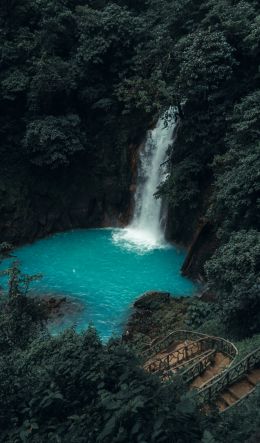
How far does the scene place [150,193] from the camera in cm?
2458

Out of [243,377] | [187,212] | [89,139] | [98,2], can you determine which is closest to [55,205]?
[89,139]

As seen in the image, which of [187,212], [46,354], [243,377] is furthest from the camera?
[187,212]

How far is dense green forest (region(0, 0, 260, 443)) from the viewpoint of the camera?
634 cm

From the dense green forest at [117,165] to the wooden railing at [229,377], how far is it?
40.8 inches

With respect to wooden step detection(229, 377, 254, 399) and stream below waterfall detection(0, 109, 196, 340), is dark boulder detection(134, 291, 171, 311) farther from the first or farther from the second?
wooden step detection(229, 377, 254, 399)

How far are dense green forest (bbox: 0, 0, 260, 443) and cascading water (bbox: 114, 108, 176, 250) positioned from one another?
0.75 metres

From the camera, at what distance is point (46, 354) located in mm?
8344

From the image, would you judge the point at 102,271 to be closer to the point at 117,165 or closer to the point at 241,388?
the point at 117,165

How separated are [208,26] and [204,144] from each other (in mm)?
4729

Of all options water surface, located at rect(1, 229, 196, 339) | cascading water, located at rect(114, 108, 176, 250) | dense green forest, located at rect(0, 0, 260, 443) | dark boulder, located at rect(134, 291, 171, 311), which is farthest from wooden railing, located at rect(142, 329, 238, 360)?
cascading water, located at rect(114, 108, 176, 250)

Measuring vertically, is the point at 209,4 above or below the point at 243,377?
above

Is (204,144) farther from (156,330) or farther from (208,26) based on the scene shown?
(156,330)

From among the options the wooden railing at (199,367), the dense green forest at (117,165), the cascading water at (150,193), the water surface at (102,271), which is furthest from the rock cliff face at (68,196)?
the wooden railing at (199,367)

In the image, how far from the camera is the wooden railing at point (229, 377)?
383 inches
